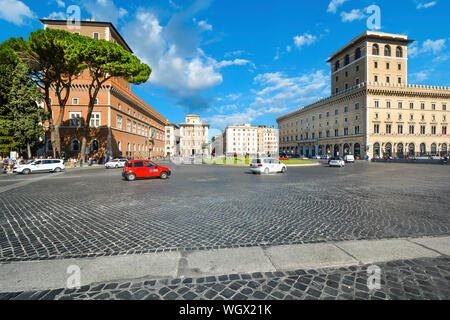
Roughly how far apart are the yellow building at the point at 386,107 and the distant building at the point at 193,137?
220 ft

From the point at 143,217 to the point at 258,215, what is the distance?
3.38 m

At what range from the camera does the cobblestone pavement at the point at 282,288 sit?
101 inches

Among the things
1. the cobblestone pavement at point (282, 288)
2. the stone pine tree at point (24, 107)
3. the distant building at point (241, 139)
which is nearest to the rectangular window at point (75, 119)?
the stone pine tree at point (24, 107)

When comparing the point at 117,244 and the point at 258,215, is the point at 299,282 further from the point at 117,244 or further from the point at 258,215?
the point at 117,244

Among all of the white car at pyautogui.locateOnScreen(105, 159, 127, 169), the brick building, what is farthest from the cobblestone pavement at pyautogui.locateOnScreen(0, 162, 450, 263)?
the brick building

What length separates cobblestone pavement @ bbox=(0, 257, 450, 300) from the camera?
101 inches

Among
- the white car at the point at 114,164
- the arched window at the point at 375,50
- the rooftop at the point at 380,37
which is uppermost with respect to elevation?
the rooftop at the point at 380,37

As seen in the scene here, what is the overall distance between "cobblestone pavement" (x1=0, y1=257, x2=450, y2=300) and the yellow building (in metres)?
58.2

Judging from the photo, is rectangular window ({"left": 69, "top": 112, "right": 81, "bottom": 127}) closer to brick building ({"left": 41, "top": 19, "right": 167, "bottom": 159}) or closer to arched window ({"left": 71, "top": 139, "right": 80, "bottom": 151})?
brick building ({"left": 41, "top": 19, "right": 167, "bottom": 159})

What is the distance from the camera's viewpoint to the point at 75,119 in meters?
35.0

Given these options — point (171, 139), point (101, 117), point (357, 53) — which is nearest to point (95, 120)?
point (101, 117)

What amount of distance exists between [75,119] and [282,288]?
42937 mm

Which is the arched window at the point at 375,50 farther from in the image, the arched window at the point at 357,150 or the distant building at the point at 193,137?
the distant building at the point at 193,137
